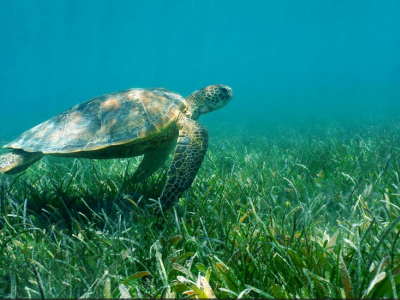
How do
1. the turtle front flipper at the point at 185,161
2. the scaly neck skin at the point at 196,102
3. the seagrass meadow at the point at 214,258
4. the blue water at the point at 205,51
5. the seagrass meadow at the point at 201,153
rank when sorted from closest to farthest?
the seagrass meadow at the point at 214,258
the seagrass meadow at the point at 201,153
the turtle front flipper at the point at 185,161
the scaly neck skin at the point at 196,102
the blue water at the point at 205,51

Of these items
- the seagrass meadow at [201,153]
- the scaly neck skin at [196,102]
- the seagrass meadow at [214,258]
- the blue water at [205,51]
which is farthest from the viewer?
the blue water at [205,51]

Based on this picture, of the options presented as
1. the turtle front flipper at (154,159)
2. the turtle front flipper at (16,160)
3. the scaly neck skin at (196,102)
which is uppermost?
the scaly neck skin at (196,102)

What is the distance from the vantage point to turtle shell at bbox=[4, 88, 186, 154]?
3102 mm

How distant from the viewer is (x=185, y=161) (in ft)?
9.15

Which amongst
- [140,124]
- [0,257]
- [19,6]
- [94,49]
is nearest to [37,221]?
[0,257]

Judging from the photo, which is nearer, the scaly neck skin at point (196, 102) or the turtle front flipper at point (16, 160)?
the turtle front flipper at point (16, 160)

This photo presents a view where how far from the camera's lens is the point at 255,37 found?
114 metres

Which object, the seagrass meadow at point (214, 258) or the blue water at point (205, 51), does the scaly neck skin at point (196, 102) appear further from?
the blue water at point (205, 51)

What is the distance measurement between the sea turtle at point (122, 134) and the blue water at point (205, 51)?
26.0 metres

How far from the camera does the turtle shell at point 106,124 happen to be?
10.2 feet

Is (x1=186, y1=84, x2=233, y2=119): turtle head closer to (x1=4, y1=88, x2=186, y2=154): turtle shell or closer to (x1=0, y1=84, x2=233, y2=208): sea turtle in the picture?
(x1=0, y1=84, x2=233, y2=208): sea turtle

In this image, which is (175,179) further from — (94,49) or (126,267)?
(94,49)

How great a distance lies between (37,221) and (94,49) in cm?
10666

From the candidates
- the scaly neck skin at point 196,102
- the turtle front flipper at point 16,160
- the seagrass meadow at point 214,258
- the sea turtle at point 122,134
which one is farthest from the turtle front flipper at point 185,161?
the turtle front flipper at point 16,160
